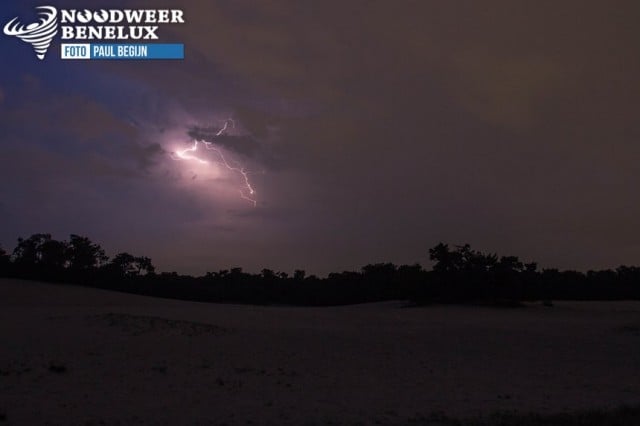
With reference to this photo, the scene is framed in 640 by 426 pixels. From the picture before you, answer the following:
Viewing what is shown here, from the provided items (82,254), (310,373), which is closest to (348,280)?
(82,254)

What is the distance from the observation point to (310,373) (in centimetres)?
1631

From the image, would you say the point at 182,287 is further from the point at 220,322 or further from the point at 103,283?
the point at 220,322

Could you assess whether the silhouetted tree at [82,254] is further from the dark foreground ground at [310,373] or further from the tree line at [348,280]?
the dark foreground ground at [310,373]

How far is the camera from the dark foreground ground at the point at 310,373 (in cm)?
1206

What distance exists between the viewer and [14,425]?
10727 millimetres

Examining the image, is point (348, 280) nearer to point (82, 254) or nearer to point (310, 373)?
point (82, 254)

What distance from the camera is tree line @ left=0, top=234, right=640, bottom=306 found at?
42344mm

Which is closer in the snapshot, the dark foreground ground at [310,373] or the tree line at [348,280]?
the dark foreground ground at [310,373]

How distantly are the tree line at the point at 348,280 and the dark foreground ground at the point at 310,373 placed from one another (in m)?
13.0

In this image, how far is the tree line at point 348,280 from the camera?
139ft

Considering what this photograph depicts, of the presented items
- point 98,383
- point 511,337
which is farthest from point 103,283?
point 98,383

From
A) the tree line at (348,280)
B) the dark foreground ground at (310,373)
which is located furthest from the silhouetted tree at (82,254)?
the dark foreground ground at (310,373)

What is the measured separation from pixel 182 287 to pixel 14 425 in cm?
4523

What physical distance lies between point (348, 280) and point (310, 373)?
41.5m
